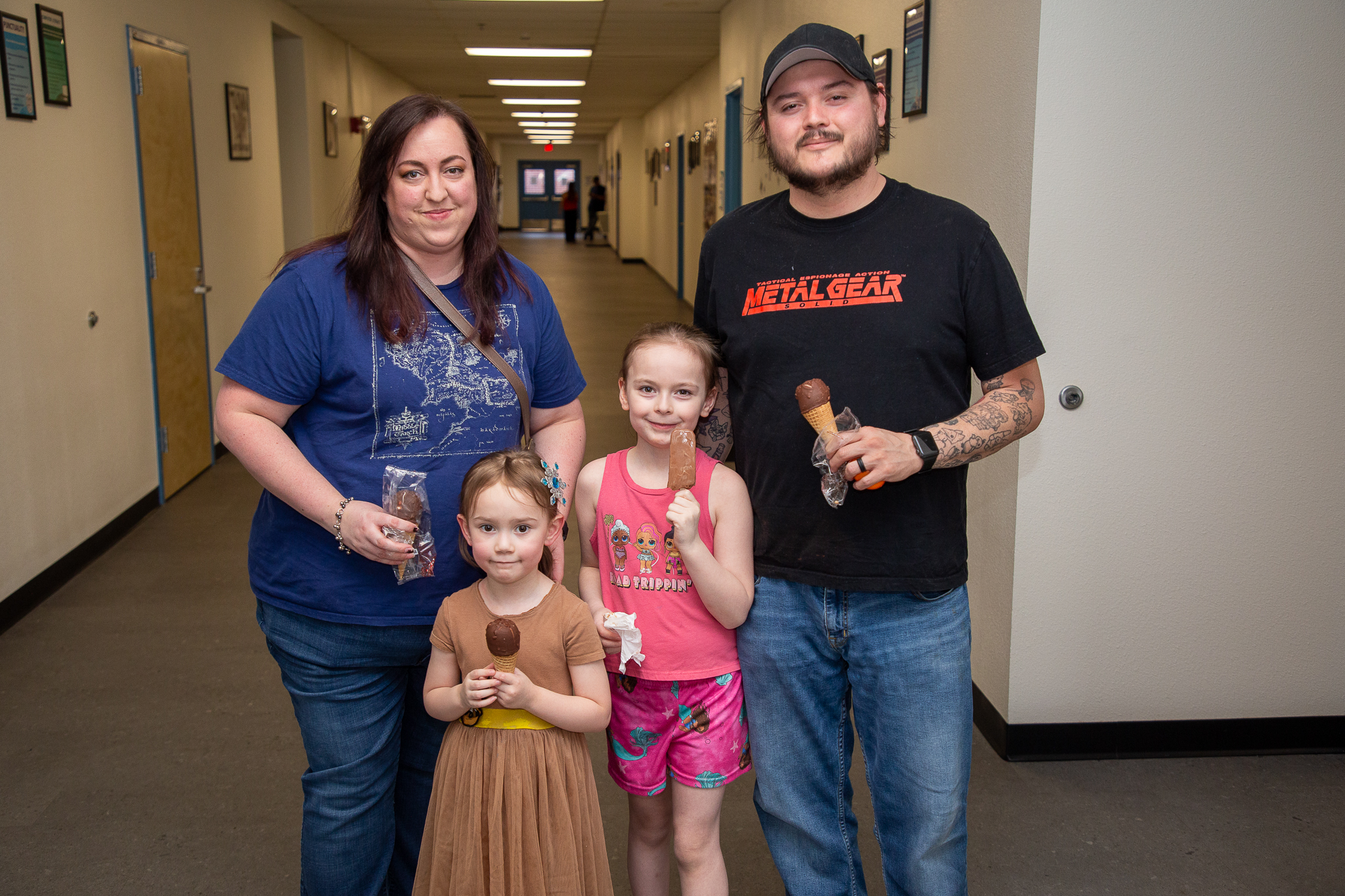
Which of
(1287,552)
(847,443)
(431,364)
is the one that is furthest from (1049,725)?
(431,364)

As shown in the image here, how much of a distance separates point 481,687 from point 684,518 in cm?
41

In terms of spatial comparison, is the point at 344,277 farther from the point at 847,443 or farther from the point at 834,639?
the point at 834,639

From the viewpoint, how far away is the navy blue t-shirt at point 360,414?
1.75 meters

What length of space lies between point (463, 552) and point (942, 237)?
957 millimetres

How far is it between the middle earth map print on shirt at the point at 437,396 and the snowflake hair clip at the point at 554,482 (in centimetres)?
13

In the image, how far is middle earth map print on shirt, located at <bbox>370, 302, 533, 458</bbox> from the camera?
5.82 feet

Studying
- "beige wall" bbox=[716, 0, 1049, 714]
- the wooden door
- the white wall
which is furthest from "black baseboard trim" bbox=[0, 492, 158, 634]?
the white wall

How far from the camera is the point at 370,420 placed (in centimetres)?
179

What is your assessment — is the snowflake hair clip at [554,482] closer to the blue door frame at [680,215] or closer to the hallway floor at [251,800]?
the hallway floor at [251,800]

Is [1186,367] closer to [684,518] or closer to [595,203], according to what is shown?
[684,518]

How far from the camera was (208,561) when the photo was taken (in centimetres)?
488

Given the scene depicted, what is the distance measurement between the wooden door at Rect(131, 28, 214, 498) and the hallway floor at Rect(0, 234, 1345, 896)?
2.05 metres

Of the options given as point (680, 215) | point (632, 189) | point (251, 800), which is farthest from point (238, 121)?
point (632, 189)

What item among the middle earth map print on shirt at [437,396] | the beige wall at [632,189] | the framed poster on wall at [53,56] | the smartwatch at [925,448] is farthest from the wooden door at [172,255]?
the beige wall at [632,189]
